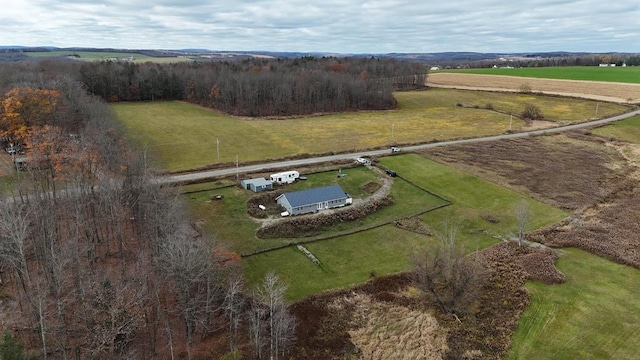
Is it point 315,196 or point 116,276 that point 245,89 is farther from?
point 116,276

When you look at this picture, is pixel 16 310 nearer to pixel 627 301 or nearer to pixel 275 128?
pixel 627 301

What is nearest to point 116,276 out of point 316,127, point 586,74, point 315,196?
point 315,196

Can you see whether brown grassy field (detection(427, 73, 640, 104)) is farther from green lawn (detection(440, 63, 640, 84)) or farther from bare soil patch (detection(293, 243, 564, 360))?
bare soil patch (detection(293, 243, 564, 360))

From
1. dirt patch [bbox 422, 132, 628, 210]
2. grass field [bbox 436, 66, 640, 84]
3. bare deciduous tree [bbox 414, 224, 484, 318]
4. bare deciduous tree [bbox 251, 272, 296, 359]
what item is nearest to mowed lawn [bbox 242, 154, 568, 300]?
dirt patch [bbox 422, 132, 628, 210]

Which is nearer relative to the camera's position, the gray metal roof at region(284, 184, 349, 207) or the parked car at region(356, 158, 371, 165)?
the gray metal roof at region(284, 184, 349, 207)

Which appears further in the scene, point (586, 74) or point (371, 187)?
point (586, 74)

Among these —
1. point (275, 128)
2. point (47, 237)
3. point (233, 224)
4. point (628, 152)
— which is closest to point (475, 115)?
point (628, 152)
